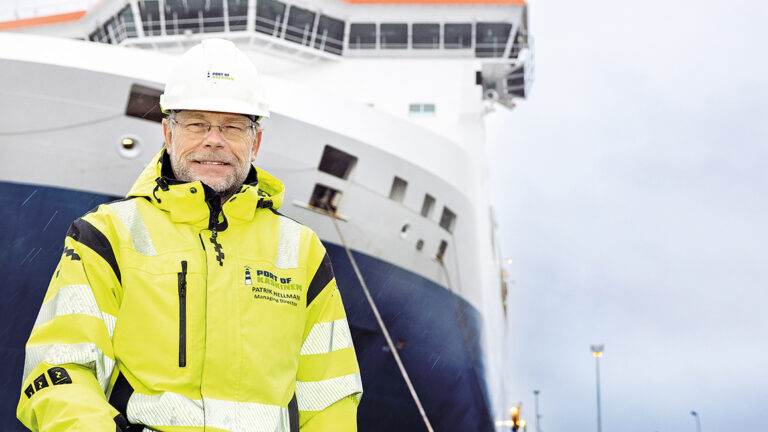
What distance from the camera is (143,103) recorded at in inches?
344

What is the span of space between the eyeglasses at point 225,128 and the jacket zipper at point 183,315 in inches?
19.0

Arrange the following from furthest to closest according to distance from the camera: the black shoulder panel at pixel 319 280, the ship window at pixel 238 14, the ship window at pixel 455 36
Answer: the ship window at pixel 455 36 < the ship window at pixel 238 14 < the black shoulder panel at pixel 319 280

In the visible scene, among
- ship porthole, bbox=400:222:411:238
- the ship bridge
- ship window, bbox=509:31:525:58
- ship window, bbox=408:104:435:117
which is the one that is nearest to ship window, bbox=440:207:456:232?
ship porthole, bbox=400:222:411:238

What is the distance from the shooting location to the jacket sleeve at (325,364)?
2.35 meters

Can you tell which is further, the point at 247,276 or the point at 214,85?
the point at 214,85

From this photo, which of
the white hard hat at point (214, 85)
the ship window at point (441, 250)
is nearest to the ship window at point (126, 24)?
the ship window at point (441, 250)

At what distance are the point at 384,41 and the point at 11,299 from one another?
878 centimetres

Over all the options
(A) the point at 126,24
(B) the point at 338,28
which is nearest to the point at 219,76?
(B) the point at 338,28

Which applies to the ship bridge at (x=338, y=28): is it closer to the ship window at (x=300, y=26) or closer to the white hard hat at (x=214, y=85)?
the ship window at (x=300, y=26)

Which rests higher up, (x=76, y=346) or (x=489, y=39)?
(x=489, y=39)

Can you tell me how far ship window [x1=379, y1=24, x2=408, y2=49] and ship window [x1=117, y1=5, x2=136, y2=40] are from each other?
4.68m

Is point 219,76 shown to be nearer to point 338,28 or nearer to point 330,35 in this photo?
point 330,35

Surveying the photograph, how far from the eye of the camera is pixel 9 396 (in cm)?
820

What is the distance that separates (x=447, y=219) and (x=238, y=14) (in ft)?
18.3
